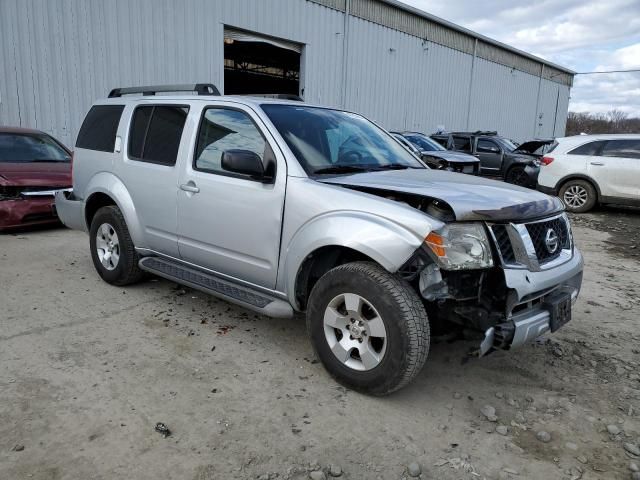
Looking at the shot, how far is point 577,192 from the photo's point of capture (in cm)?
1095

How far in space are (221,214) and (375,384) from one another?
169 cm

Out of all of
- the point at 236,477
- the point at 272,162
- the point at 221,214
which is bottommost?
the point at 236,477

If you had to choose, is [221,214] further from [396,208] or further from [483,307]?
[483,307]

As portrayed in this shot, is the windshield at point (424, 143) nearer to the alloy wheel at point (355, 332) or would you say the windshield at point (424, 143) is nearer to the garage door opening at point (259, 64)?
the garage door opening at point (259, 64)

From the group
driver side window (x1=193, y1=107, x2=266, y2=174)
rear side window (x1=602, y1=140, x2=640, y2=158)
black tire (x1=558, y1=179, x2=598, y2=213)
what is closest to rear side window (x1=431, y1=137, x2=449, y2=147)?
black tire (x1=558, y1=179, x2=598, y2=213)

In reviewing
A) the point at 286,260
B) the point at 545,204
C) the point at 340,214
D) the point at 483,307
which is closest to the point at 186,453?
the point at 286,260

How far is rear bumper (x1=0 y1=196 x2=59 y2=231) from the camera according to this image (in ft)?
22.9

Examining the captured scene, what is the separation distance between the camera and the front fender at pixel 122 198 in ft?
14.9

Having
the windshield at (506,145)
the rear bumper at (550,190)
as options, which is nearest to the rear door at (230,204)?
the rear bumper at (550,190)

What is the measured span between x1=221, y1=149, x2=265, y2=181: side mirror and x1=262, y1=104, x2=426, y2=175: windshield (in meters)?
0.28

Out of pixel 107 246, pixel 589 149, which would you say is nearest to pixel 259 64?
pixel 589 149

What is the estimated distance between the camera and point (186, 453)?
8.21ft

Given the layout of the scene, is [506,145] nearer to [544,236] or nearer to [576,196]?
[576,196]

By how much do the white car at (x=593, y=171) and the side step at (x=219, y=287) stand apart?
9.54 meters
